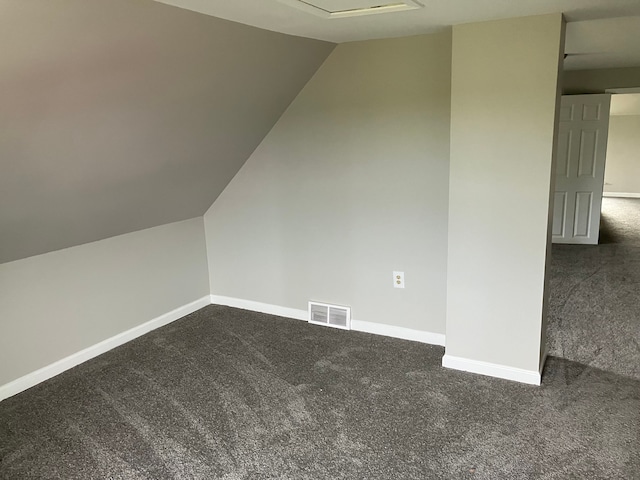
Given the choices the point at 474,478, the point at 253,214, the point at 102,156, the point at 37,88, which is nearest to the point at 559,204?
the point at 253,214

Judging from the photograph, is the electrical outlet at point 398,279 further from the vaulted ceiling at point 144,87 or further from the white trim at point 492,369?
the vaulted ceiling at point 144,87

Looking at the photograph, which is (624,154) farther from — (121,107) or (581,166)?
(121,107)

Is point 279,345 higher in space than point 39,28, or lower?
lower

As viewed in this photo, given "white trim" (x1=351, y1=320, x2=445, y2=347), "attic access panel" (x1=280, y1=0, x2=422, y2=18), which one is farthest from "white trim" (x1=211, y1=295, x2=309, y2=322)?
"attic access panel" (x1=280, y1=0, x2=422, y2=18)

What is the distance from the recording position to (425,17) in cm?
236

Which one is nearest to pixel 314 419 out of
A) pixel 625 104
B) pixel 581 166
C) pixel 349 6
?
pixel 349 6

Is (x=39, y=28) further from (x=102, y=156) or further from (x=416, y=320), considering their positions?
(x=416, y=320)

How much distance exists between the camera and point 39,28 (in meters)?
1.58

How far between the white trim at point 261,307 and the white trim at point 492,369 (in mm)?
1210

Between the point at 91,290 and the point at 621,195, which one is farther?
the point at 621,195

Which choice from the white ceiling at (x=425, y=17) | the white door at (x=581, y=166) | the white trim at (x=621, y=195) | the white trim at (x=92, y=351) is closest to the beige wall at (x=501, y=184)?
the white ceiling at (x=425, y=17)

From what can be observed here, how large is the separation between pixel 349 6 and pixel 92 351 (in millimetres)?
2633

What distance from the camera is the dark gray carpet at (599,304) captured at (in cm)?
311

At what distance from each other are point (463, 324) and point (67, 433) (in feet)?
7.16
